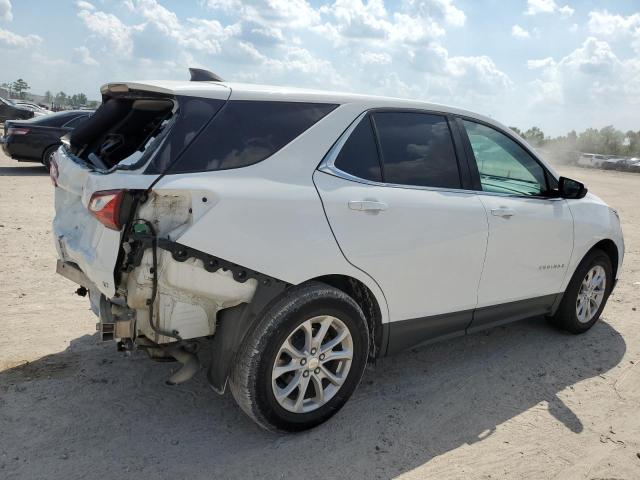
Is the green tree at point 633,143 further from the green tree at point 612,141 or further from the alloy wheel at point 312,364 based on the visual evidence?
the alloy wheel at point 312,364

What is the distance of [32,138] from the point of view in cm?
1294

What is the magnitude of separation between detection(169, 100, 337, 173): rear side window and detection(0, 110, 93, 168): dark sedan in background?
11355 millimetres

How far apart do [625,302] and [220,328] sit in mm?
4977

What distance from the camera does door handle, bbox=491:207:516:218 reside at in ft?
12.6

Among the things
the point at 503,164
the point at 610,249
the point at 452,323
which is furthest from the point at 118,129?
the point at 610,249

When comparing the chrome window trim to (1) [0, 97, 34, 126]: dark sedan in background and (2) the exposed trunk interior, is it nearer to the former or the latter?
(2) the exposed trunk interior

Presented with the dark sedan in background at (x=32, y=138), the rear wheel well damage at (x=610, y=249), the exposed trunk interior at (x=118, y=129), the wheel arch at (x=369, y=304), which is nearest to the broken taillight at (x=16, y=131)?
the dark sedan in background at (x=32, y=138)

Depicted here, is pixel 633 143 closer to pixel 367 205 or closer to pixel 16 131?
pixel 16 131

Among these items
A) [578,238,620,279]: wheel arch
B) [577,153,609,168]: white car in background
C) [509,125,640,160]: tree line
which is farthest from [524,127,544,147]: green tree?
[578,238,620,279]: wheel arch

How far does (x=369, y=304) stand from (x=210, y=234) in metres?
1.17

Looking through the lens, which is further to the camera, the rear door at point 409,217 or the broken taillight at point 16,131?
the broken taillight at point 16,131

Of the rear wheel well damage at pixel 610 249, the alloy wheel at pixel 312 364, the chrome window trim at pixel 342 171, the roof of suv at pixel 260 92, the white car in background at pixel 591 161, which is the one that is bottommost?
the alloy wheel at pixel 312 364

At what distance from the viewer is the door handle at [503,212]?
384 centimetres

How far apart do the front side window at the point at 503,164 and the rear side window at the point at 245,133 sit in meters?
1.40
